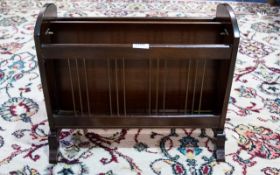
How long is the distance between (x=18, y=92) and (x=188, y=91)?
3.48 feet

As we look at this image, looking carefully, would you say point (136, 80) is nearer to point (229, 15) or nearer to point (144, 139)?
point (144, 139)

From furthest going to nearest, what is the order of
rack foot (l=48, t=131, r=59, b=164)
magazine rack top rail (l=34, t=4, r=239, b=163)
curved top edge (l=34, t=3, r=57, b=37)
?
rack foot (l=48, t=131, r=59, b=164) < magazine rack top rail (l=34, t=4, r=239, b=163) < curved top edge (l=34, t=3, r=57, b=37)

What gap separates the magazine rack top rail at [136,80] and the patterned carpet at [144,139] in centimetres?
11

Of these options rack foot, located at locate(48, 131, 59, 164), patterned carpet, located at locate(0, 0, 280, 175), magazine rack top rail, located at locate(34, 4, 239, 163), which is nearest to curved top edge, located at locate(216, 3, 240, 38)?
magazine rack top rail, located at locate(34, 4, 239, 163)

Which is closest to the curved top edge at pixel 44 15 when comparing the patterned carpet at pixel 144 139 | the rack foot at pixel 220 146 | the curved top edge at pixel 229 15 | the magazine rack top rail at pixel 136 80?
the magazine rack top rail at pixel 136 80

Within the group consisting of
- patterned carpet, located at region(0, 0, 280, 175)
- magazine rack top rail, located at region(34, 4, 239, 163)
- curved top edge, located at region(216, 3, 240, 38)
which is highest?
curved top edge, located at region(216, 3, 240, 38)

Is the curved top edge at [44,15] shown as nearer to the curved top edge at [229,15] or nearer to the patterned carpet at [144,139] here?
the patterned carpet at [144,139]

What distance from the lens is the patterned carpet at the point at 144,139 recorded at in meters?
1.47

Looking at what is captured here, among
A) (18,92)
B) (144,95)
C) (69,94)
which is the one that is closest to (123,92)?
(144,95)

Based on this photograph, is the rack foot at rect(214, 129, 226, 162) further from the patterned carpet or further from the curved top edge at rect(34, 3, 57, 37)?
the curved top edge at rect(34, 3, 57, 37)

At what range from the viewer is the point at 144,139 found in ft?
5.32

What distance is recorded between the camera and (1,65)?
221 centimetres

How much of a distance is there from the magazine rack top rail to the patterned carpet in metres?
0.11

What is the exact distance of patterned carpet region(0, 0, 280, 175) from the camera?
4.81 ft
